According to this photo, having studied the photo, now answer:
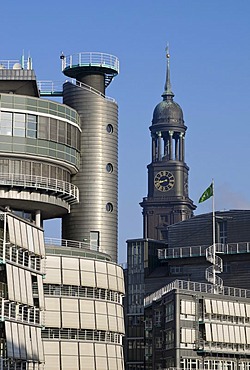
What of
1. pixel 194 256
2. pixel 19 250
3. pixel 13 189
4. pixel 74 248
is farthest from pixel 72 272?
pixel 194 256

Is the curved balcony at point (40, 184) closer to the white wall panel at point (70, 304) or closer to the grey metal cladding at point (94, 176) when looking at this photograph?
the grey metal cladding at point (94, 176)

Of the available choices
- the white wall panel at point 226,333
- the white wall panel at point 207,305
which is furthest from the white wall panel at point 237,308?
the white wall panel at point 207,305

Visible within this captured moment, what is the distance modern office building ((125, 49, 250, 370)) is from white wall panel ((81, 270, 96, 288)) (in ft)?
54.6

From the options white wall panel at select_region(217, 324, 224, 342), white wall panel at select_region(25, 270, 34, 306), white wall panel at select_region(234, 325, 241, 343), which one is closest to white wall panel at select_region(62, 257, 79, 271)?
white wall panel at select_region(25, 270, 34, 306)

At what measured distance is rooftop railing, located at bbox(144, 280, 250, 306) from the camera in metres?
165

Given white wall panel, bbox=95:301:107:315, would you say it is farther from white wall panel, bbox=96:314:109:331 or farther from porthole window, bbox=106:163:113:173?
porthole window, bbox=106:163:113:173

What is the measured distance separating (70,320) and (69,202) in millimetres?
18182

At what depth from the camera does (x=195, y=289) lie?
Result: 172m

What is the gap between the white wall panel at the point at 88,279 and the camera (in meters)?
136

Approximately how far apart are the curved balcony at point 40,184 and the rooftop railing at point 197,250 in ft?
168

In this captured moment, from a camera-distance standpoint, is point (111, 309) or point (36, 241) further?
point (111, 309)

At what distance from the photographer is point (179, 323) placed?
148750mm

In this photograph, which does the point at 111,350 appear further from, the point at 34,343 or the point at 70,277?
the point at 34,343

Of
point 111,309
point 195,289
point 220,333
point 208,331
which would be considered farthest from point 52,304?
point 195,289
